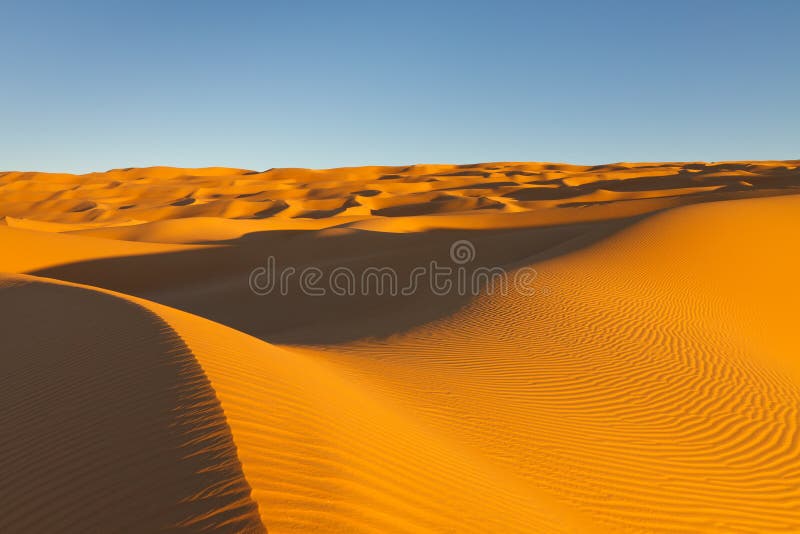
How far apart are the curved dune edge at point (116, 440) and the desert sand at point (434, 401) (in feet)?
0.05

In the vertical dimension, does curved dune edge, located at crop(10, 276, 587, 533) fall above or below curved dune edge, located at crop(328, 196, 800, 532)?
above

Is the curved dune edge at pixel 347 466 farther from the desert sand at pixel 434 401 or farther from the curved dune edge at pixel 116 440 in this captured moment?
the curved dune edge at pixel 116 440

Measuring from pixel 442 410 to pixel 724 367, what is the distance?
213 inches

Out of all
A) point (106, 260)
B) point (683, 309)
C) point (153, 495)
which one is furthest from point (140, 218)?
point (153, 495)

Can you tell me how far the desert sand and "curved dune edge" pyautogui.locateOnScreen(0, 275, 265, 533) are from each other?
0.02 m

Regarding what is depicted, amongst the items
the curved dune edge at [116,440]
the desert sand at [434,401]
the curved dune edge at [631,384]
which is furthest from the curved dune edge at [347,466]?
the curved dune edge at [631,384]

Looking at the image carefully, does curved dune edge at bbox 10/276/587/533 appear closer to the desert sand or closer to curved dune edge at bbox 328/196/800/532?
the desert sand

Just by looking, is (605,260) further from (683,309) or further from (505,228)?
(505,228)

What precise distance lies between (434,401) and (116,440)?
12.9 feet

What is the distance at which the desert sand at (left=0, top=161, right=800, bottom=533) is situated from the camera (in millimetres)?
3188

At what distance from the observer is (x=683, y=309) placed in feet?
40.3

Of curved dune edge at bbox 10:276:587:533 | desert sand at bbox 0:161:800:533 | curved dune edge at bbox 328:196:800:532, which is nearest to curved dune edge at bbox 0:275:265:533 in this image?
desert sand at bbox 0:161:800:533

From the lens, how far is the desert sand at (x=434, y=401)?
319cm

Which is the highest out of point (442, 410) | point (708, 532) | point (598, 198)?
point (598, 198)
